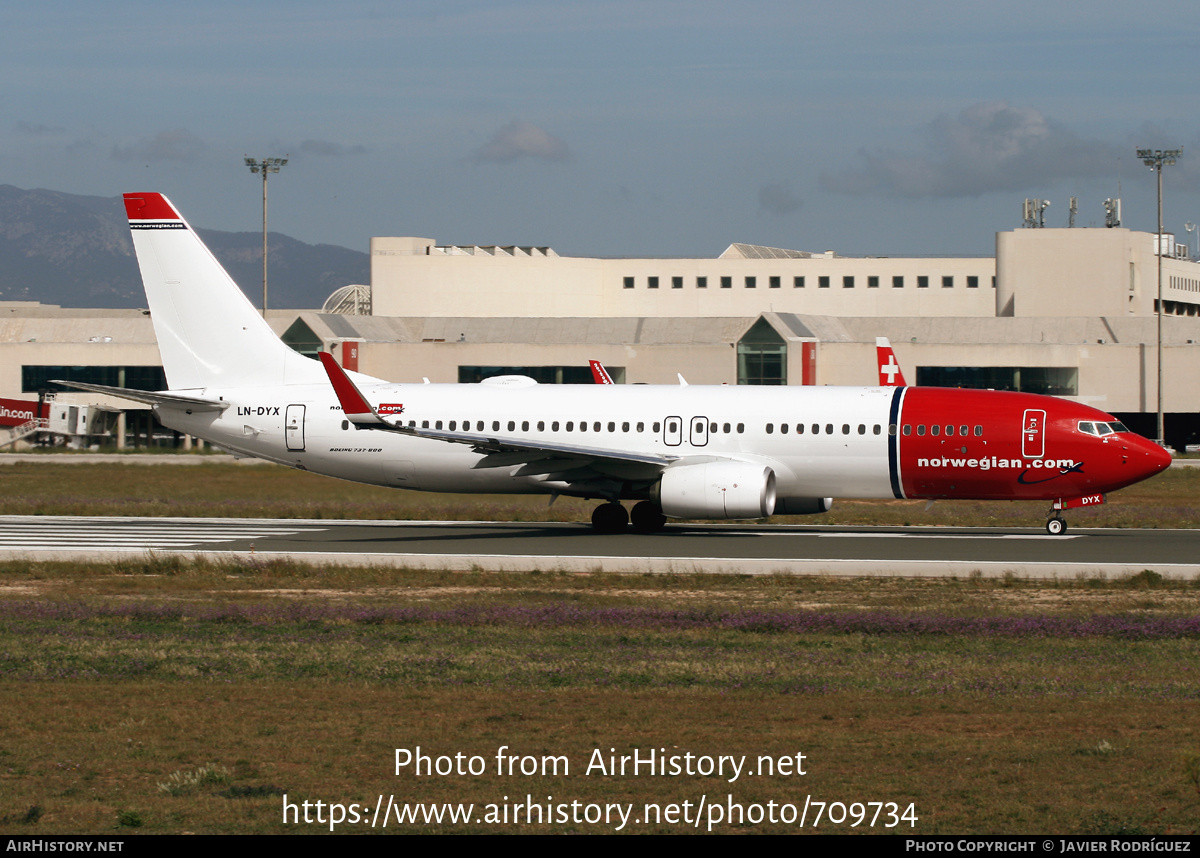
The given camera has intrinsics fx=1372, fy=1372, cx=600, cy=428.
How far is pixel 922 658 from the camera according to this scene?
55.0 ft

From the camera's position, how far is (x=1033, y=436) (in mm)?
31703

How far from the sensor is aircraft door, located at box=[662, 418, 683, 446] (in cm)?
3319

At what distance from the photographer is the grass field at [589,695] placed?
408 inches

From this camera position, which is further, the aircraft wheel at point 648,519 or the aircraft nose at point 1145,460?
the aircraft wheel at point 648,519

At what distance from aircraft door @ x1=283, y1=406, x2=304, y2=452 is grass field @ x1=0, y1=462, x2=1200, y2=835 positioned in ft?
29.1

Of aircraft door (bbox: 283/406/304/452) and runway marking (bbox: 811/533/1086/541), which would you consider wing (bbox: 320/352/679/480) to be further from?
runway marking (bbox: 811/533/1086/541)

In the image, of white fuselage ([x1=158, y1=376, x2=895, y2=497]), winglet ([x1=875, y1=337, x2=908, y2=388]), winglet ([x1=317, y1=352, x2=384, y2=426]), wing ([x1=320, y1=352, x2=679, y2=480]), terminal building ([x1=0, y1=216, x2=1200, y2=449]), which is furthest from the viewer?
terminal building ([x1=0, y1=216, x2=1200, y2=449])

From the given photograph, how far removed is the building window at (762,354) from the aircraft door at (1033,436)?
48207 mm

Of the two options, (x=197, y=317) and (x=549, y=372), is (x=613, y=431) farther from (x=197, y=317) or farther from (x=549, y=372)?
(x=549, y=372)

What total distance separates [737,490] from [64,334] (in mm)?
69332

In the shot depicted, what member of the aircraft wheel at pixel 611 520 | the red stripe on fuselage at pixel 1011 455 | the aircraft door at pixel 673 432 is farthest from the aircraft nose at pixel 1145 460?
the aircraft wheel at pixel 611 520

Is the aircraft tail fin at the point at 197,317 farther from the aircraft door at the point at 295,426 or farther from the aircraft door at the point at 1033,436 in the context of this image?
the aircraft door at the point at 1033,436

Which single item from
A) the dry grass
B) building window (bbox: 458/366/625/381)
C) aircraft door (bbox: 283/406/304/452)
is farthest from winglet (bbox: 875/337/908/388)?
the dry grass
